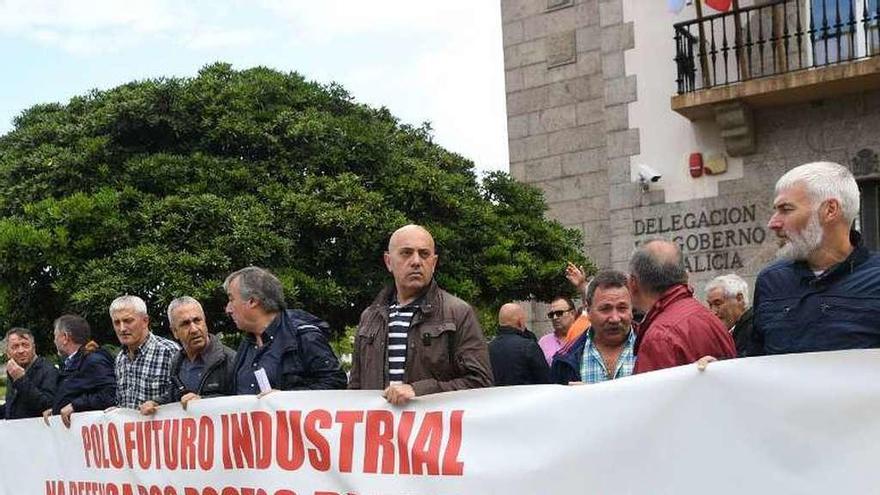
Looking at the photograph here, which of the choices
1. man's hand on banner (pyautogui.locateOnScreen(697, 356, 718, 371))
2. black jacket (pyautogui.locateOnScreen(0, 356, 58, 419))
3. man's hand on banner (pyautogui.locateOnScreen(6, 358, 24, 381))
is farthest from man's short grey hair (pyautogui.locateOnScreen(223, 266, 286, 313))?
man's hand on banner (pyautogui.locateOnScreen(6, 358, 24, 381))

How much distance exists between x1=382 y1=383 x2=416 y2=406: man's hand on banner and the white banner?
0.05 meters

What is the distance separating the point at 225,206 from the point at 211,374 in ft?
12.7

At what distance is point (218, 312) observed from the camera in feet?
30.5

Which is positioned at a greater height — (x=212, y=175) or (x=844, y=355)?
(x=212, y=175)

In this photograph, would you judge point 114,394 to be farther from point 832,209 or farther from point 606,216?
point 606,216

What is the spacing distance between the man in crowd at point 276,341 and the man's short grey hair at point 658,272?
171cm

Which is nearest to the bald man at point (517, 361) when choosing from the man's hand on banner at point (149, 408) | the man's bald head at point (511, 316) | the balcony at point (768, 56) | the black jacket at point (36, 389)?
the man's bald head at point (511, 316)

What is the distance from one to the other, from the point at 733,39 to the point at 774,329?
8.21 m

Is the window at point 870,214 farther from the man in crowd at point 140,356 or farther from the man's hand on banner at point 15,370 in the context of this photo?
the man's hand on banner at point 15,370

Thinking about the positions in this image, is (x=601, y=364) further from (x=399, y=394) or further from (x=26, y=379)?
(x=26, y=379)

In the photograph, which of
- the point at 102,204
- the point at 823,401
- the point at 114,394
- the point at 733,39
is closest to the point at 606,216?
the point at 733,39

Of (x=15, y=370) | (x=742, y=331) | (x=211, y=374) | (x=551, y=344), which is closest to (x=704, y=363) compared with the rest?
(x=742, y=331)

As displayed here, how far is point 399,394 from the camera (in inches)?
164

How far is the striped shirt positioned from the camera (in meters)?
4.50
